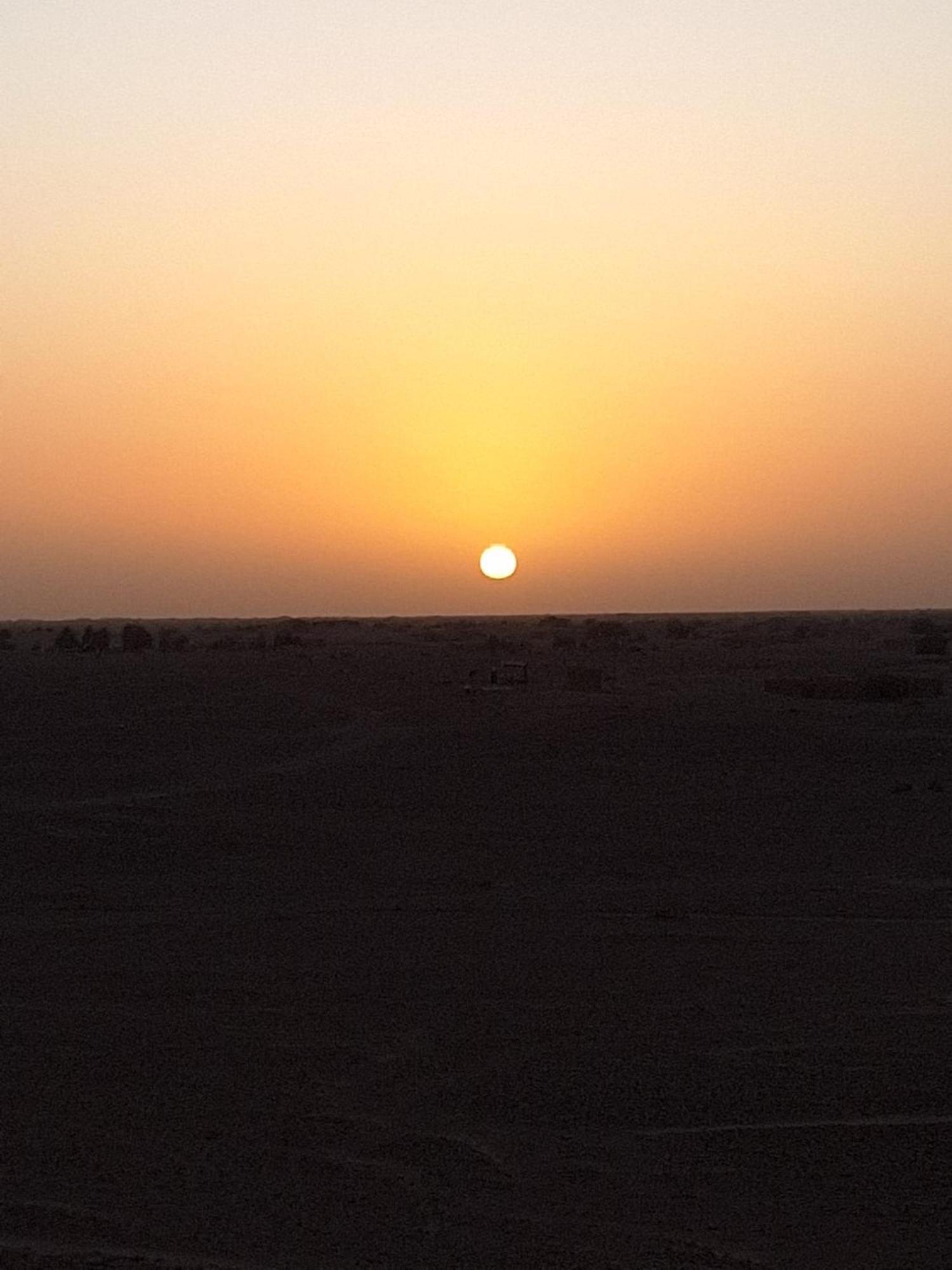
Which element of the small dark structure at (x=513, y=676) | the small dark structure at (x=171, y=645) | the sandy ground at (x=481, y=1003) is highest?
the small dark structure at (x=171, y=645)

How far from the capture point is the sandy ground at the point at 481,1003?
32.5 ft

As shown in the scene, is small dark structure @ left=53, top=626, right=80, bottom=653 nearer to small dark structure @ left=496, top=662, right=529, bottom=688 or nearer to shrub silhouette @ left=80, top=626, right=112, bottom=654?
shrub silhouette @ left=80, top=626, right=112, bottom=654

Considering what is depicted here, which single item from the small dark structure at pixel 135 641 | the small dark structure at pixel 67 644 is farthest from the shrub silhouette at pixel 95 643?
the small dark structure at pixel 135 641

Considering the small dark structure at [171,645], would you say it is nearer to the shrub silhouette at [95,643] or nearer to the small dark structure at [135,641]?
the small dark structure at [135,641]

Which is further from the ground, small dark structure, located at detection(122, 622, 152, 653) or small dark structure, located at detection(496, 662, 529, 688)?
small dark structure, located at detection(122, 622, 152, 653)

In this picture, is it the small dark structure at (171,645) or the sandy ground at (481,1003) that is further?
the small dark structure at (171,645)

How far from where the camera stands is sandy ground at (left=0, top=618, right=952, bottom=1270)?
9.90 m

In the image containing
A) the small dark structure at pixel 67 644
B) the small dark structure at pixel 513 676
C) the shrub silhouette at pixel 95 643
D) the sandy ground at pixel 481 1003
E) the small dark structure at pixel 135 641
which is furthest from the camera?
the small dark structure at pixel 135 641

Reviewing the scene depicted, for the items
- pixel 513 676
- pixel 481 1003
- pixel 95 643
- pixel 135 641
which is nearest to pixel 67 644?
pixel 95 643

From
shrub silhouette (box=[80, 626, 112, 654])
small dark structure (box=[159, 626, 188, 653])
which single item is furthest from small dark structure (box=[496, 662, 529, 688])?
small dark structure (box=[159, 626, 188, 653])

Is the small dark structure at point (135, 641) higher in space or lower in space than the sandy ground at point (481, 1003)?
higher

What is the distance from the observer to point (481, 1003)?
15.9 metres

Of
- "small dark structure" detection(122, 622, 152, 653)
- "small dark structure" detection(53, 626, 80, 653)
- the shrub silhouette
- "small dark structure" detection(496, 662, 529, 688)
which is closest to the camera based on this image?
"small dark structure" detection(496, 662, 529, 688)

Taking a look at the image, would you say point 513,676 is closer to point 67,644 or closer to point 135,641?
point 135,641
